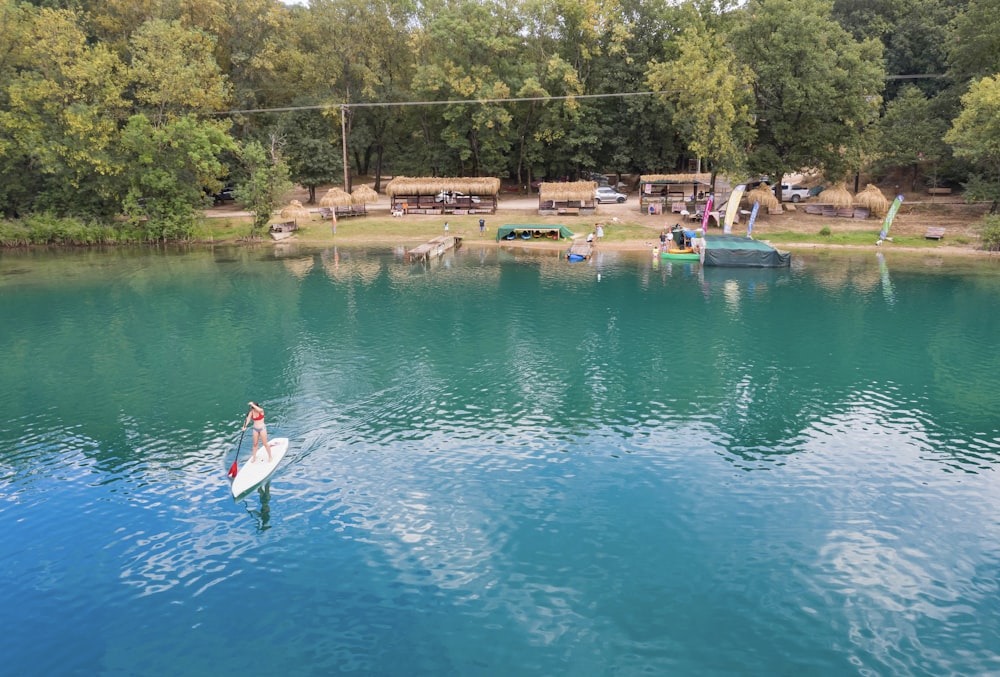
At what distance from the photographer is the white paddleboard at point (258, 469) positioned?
2256cm

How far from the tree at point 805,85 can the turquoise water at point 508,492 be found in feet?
92.5

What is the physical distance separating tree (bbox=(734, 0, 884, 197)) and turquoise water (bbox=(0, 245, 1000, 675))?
2819 cm

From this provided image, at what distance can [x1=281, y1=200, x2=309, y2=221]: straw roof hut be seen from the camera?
244ft

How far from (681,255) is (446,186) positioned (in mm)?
28509

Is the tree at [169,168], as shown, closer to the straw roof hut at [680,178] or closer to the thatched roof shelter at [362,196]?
the thatched roof shelter at [362,196]

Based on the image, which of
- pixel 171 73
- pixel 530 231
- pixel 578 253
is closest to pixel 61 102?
pixel 171 73

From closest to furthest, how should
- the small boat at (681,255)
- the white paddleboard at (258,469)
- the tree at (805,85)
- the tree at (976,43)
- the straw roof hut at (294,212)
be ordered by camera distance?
the white paddleboard at (258,469) → the small boat at (681,255) → the tree at (976,43) → the tree at (805,85) → the straw roof hut at (294,212)

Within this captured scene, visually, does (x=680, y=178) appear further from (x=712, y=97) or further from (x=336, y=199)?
(x=336, y=199)

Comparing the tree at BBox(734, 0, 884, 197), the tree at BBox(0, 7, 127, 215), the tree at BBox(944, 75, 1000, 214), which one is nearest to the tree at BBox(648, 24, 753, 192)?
the tree at BBox(734, 0, 884, 197)

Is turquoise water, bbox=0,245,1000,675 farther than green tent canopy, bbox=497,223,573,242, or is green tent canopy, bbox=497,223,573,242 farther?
green tent canopy, bbox=497,223,573,242

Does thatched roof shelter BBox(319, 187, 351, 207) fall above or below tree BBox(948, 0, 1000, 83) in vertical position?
below

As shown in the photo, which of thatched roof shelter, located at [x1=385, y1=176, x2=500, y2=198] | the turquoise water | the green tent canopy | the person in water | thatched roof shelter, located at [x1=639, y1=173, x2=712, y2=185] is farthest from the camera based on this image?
thatched roof shelter, located at [x1=385, y1=176, x2=500, y2=198]

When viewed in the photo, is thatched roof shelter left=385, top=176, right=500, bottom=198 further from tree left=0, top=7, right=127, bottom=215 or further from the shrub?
the shrub

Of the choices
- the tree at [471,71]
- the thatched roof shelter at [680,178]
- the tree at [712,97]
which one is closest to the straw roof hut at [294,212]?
the tree at [471,71]
